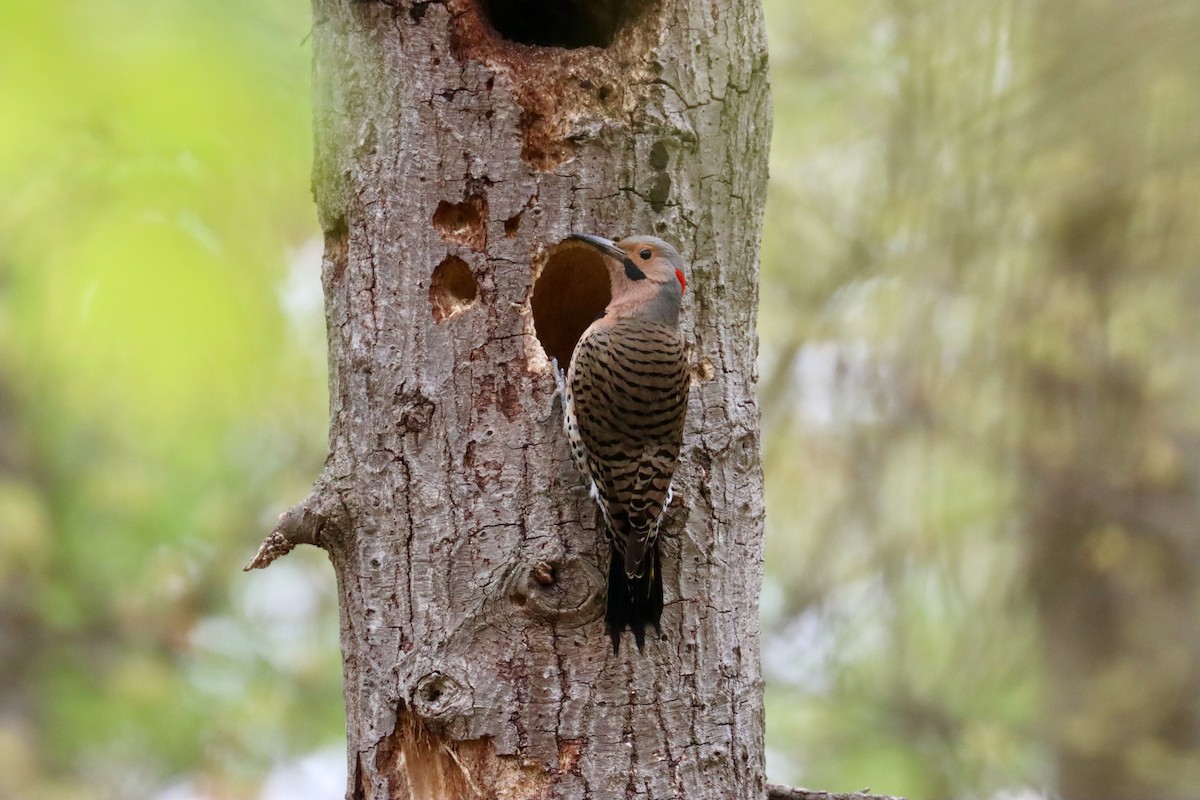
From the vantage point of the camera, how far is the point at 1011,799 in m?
6.60

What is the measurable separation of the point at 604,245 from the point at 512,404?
49 centimetres

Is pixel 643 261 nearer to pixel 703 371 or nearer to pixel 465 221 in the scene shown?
pixel 703 371

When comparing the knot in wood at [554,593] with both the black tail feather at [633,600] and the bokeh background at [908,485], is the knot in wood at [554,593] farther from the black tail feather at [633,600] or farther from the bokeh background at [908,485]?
the bokeh background at [908,485]

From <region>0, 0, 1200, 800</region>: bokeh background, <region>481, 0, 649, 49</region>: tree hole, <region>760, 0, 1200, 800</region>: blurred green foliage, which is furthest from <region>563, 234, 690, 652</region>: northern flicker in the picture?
<region>760, 0, 1200, 800</region>: blurred green foliage

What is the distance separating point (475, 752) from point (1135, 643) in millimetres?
5922

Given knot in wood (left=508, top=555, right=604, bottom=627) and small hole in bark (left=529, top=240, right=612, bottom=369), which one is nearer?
knot in wood (left=508, top=555, right=604, bottom=627)

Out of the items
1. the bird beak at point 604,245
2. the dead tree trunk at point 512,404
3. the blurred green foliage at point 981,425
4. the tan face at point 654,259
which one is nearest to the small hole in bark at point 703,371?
the dead tree trunk at point 512,404

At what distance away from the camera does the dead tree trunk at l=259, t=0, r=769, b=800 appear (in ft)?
8.95

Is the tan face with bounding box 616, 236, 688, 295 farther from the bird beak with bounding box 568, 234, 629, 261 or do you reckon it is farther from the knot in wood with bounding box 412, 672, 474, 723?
the knot in wood with bounding box 412, 672, 474, 723

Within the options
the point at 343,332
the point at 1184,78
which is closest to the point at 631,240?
the point at 343,332

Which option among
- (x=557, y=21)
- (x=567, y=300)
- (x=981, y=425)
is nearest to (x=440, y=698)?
(x=567, y=300)

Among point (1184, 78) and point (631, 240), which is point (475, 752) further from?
point (1184, 78)

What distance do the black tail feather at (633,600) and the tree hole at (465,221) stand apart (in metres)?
0.87

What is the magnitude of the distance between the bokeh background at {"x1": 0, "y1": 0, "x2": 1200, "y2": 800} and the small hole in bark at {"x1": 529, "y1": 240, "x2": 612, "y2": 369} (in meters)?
1.94
